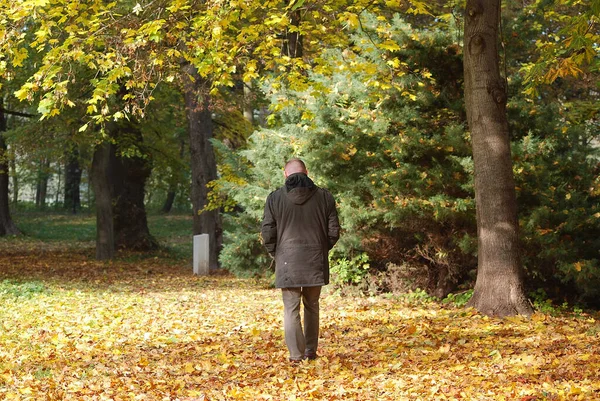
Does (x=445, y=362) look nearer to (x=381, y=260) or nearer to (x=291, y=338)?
(x=291, y=338)

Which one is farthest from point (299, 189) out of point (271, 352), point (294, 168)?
point (271, 352)

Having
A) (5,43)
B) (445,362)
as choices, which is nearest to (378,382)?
(445,362)

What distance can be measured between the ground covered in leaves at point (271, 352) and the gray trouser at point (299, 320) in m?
0.23

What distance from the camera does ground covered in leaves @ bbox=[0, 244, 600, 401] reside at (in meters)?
6.79

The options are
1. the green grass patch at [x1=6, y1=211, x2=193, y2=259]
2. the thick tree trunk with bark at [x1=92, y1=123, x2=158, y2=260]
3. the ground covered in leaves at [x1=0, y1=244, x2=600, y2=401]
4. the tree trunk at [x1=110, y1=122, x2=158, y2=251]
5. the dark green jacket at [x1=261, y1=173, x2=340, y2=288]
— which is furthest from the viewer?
the green grass patch at [x1=6, y1=211, x2=193, y2=259]

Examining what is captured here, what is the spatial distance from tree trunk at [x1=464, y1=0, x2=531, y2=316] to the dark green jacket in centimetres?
334

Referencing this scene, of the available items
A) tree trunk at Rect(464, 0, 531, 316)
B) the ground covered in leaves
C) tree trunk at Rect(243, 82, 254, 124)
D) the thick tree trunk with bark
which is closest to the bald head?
the ground covered in leaves

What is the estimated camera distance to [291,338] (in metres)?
7.93

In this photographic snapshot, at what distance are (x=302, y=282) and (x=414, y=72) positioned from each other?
6.10m

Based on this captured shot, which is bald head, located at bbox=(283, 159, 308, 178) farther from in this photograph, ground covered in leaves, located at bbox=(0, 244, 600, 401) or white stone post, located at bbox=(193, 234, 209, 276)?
white stone post, located at bbox=(193, 234, 209, 276)

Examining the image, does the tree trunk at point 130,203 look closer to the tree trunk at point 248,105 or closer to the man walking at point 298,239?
the tree trunk at point 248,105

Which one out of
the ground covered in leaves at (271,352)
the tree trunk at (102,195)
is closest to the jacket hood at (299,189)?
the ground covered in leaves at (271,352)

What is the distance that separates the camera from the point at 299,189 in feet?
25.6

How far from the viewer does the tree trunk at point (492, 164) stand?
10367 mm
